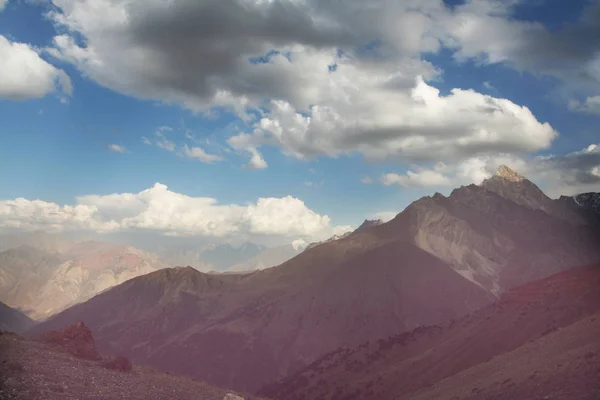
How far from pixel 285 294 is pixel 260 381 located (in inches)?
2004

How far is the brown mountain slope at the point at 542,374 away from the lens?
34.7 metres

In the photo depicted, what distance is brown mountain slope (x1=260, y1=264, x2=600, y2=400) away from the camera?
223ft

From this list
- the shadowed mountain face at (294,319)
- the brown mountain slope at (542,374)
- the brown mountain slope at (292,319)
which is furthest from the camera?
the brown mountain slope at (292,319)

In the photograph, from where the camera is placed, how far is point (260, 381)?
142 metres

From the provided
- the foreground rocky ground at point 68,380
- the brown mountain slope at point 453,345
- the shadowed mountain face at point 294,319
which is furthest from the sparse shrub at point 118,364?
the shadowed mountain face at point 294,319

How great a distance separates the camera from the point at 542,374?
3922 cm

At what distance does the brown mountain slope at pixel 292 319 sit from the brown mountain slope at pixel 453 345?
52.5m

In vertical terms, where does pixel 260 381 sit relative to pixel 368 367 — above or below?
below

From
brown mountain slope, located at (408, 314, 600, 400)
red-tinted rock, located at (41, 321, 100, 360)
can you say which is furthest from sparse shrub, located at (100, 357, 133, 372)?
brown mountain slope, located at (408, 314, 600, 400)

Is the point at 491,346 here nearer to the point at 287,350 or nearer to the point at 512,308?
the point at 512,308

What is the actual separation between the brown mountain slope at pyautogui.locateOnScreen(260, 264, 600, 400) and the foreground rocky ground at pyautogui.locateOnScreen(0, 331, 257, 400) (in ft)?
101

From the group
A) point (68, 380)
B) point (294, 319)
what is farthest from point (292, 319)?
point (68, 380)

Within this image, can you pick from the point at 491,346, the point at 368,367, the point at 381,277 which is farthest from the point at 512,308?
the point at 381,277

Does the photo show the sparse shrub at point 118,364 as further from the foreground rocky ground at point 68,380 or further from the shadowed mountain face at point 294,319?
the shadowed mountain face at point 294,319
